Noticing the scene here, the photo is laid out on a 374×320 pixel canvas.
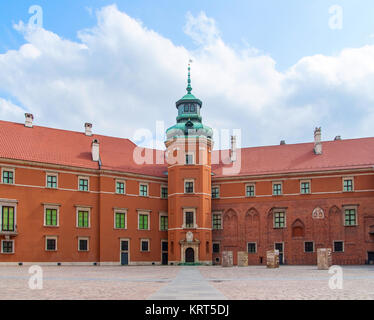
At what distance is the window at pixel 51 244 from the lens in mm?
45781

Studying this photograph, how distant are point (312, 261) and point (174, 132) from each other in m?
19.3

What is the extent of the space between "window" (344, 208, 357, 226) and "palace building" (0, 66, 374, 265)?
0.10 m

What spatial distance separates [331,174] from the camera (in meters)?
51.5

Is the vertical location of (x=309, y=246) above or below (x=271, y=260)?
above

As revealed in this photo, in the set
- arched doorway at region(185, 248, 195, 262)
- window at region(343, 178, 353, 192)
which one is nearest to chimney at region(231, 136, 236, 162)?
arched doorway at region(185, 248, 195, 262)

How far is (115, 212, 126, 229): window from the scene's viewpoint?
166 ft

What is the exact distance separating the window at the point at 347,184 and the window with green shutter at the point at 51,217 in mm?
27782

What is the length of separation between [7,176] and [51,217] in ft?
17.7

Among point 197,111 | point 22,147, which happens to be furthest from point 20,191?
point 197,111

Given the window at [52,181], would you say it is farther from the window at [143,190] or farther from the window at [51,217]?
the window at [143,190]

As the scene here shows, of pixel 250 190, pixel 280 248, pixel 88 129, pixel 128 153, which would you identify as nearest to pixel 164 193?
pixel 128 153

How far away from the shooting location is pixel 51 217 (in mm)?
46625

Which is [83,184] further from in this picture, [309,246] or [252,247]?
[309,246]

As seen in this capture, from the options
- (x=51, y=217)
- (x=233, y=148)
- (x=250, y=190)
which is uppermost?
(x=233, y=148)
